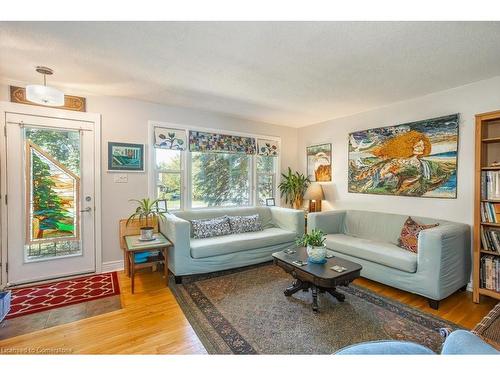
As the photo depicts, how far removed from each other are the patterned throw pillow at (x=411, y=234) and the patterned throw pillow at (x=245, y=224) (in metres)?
1.87

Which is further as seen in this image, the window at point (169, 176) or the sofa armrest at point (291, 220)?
the sofa armrest at point (291, 220)

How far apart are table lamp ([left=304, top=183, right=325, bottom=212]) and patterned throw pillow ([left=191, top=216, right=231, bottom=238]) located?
1.56 m

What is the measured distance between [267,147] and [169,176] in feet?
6.14

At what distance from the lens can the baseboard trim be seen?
118 inches

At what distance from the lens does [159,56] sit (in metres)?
2.01

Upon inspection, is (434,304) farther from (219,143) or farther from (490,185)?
(219,143)

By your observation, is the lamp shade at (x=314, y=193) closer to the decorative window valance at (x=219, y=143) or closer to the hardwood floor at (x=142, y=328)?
the decorative window valance at (x=219, y=143)

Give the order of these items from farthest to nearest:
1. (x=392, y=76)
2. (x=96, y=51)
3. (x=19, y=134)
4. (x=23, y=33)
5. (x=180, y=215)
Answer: (x=180, y=215), (x=19, y=134), (x=392, y=76), (x=96, y=51), (x=23, y=33)

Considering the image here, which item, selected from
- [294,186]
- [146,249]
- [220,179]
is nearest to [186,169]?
[220,179]

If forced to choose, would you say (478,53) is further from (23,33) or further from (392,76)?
(23,33)

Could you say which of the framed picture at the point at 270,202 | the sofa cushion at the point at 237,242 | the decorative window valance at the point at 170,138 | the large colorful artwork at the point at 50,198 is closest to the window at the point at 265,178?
the framed picture at the point at 270,202

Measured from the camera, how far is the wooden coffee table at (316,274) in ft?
6.41
